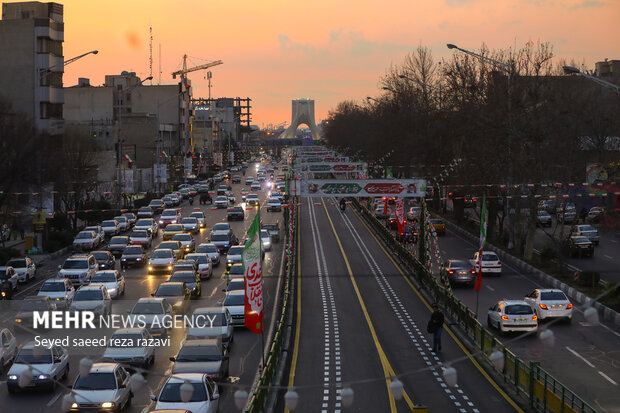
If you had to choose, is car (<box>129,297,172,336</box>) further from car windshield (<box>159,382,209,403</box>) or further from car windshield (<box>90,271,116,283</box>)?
car windshield (<box>159,382,209,403</box>)

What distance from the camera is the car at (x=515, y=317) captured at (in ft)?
94.9

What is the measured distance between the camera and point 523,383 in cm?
2169

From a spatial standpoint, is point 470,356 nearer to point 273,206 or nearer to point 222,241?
point 222,241

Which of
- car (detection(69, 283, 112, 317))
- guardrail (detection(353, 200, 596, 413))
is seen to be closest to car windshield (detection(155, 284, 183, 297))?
car (detection(69, 283, 112, 317))

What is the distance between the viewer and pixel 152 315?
93.2ft

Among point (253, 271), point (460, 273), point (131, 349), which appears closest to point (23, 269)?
point (131, 349)

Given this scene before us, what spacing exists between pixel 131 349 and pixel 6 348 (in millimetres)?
3881

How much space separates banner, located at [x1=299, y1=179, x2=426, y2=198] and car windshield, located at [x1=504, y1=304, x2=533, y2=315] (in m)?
14.7

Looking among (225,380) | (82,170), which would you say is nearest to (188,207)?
(82,170)

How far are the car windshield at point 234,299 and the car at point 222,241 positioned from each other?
21.0 m

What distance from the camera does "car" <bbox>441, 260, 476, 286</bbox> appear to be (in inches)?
1591

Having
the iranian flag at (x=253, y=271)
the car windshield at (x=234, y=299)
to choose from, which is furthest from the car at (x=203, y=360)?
the car windshield at (x=234, y=299)

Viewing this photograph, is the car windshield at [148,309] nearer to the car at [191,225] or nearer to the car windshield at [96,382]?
the car windshield at [96,382]

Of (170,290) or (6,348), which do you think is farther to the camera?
(170,290)
